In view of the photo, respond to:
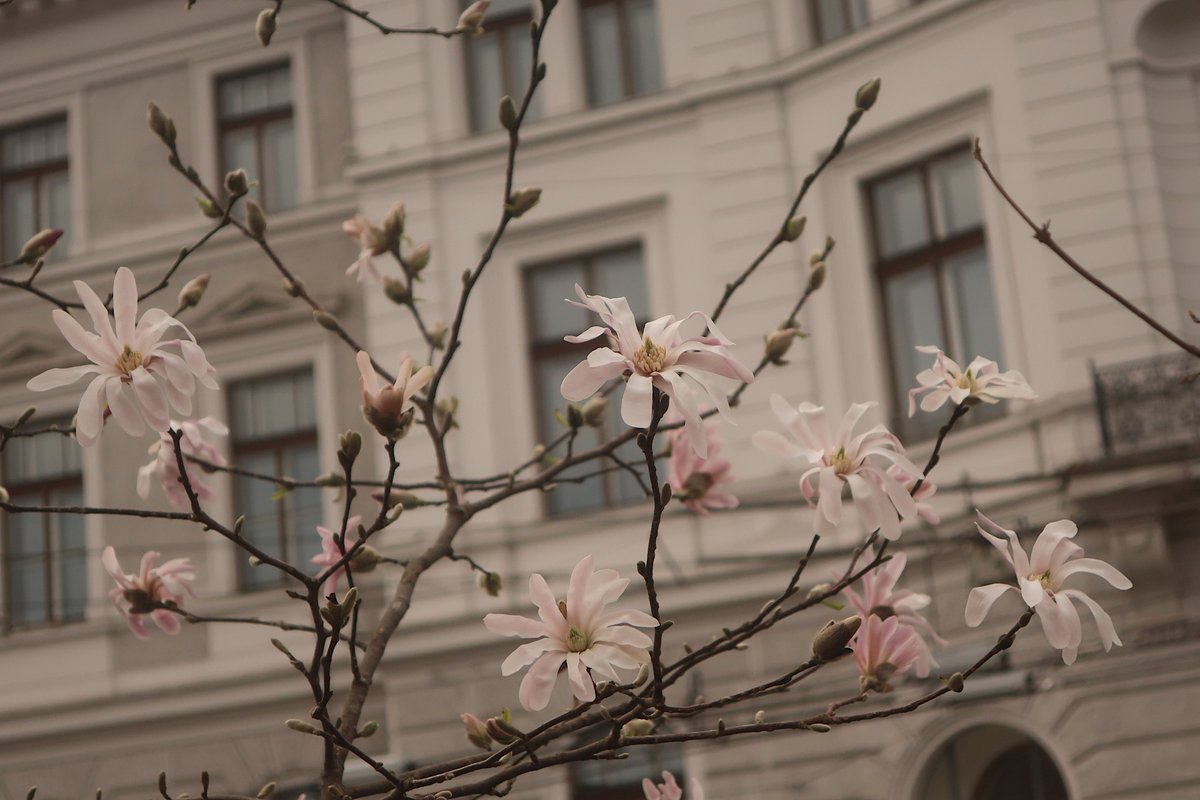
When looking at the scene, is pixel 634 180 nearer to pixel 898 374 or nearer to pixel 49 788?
pixel 898 374

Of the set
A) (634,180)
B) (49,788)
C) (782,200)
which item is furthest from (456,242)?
(49,788)

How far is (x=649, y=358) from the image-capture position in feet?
8.08

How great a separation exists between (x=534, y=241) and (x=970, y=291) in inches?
148

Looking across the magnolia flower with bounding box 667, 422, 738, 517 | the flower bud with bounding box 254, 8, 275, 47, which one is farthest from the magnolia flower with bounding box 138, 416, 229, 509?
the magnolia flower with bounding box 667, 422, 738, 517

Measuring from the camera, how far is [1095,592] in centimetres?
1138

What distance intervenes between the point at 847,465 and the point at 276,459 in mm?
12846

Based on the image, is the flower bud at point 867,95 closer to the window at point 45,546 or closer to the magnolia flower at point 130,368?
the magnolia flower at point 130,368

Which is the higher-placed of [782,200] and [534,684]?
[782,200]

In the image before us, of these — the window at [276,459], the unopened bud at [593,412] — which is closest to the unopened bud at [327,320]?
the unopened bud at [593,412]

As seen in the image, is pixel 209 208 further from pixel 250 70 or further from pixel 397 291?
pixel 250 70

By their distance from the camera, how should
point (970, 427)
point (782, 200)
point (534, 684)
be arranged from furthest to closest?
point (782, 200), point (970, 427), point (534, 684)

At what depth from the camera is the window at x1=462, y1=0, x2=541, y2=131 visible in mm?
15008

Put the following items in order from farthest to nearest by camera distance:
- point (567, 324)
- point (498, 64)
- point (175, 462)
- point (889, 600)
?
1. point (498, 64)
2. point (567, 324)
3. point (175, 462)
4. point (889, 600)

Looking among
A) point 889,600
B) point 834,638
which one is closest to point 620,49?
point 889,600
